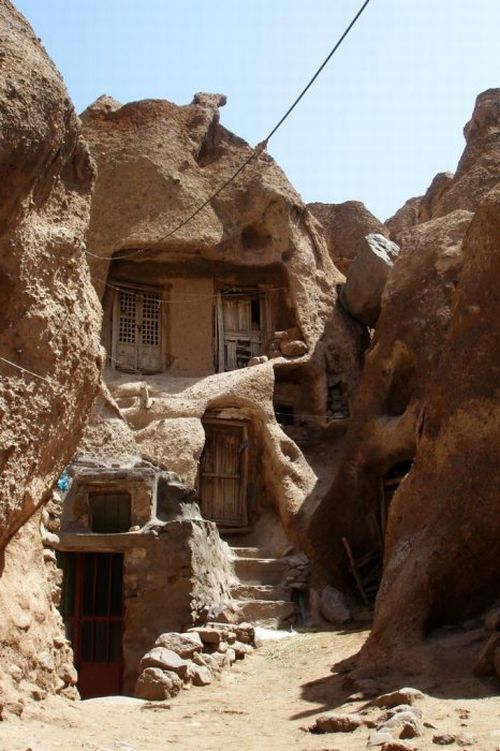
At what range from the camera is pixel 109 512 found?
14.2 meters

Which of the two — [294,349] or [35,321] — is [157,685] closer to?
[35,321]

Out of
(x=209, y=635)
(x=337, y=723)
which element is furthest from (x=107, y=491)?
(x=337, y=723)

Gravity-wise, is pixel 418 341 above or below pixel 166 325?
below

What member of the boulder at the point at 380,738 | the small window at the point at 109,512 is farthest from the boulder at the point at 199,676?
the small window at the point at 109,512

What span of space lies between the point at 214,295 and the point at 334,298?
8.88ft

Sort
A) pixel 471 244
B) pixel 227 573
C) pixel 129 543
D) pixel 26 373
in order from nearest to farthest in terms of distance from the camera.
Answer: pixel 26 373 → pixel 471 244 → pixel 129 543 → pixel 227 573

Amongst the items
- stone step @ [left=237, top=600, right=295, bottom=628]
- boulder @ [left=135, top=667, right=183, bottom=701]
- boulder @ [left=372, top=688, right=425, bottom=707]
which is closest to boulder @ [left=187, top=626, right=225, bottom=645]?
boulder @ [left=135, top=667, right=183, bottom=701]

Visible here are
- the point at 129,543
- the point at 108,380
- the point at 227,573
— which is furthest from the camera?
the point at 108,380

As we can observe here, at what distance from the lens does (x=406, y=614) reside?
968 centimetres

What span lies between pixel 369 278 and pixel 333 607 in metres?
8.25

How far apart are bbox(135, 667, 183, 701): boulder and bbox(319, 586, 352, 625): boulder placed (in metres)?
5.62

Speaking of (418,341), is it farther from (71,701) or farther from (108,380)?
(71,701)

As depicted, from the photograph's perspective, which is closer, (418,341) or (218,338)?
(418,341)

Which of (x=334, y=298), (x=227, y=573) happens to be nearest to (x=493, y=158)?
(x=334, y=298)
